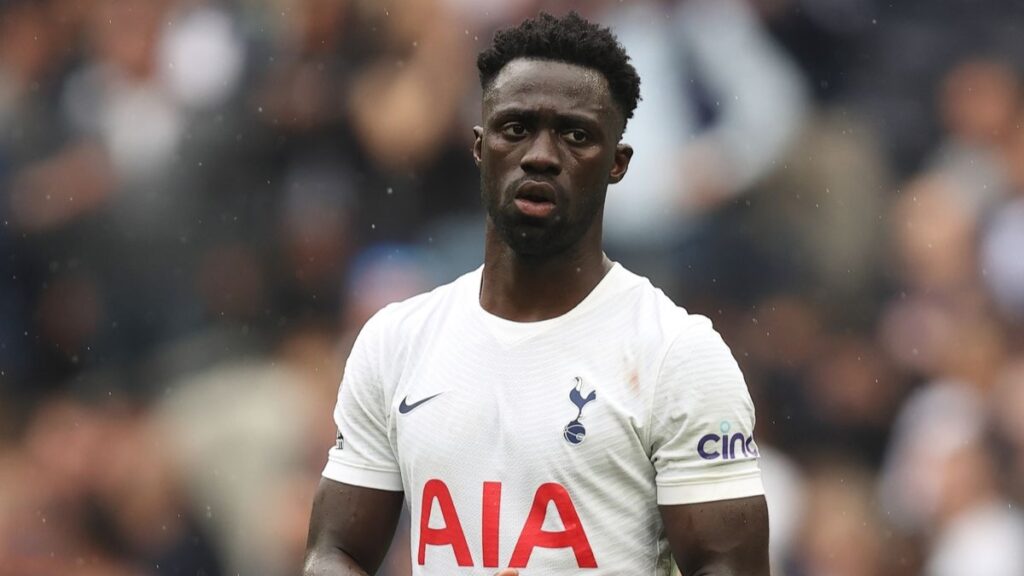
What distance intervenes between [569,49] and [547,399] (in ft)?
2.43

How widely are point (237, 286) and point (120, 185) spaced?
644 mm

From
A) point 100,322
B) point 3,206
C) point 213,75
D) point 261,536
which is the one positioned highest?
point 213,75

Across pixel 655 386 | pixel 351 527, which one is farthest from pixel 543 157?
pixel 351 527

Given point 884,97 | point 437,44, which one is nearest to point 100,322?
point 437,44

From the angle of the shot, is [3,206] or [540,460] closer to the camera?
[540,460]

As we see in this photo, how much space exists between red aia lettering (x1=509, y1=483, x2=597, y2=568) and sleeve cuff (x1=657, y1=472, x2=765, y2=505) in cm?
18

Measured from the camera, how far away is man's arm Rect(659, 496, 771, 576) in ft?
10.1

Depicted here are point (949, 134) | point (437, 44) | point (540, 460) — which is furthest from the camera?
point (437, 44)

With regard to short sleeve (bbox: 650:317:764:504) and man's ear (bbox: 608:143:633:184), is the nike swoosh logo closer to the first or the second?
short sleeve (bbox: 650:317:764:504)

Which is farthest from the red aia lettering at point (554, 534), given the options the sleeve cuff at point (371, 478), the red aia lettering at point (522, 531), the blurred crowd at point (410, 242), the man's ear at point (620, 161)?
the blurred crowd at point (410, 242)

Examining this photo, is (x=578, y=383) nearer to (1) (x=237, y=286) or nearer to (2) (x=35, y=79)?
(1) (x=237, y=286)

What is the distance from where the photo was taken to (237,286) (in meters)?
6.20

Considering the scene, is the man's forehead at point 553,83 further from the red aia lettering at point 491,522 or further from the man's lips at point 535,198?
the red aia lettering at point 491,522

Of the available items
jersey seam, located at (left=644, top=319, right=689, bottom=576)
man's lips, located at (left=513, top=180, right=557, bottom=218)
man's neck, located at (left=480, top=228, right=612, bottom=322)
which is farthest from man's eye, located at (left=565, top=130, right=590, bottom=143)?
jersey seam, located at (left=644, top=319, right=689, bottom=576)
